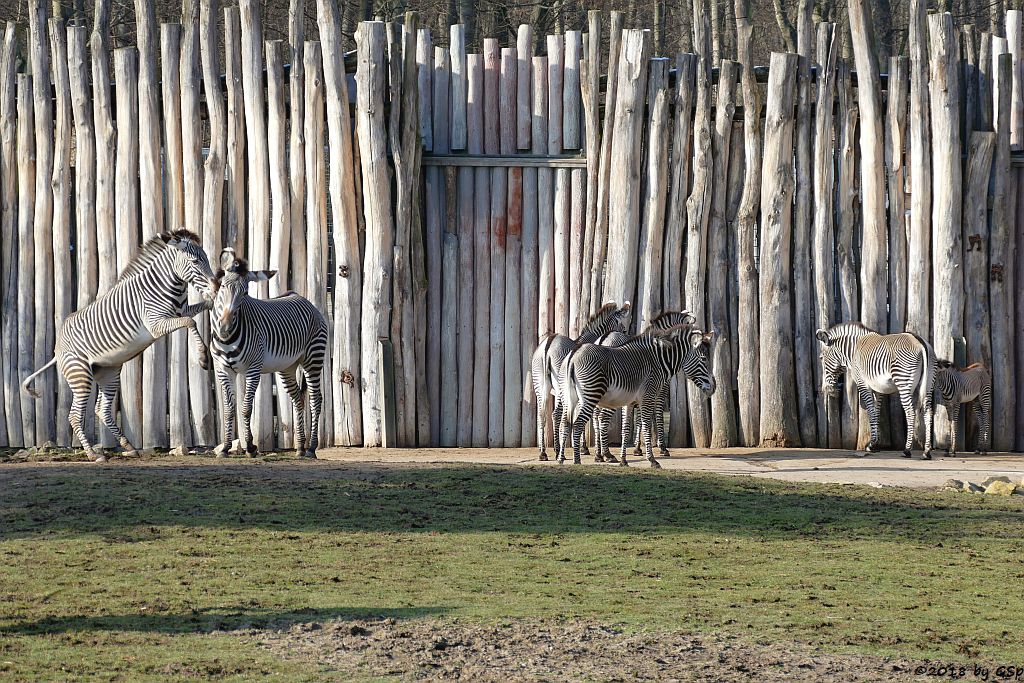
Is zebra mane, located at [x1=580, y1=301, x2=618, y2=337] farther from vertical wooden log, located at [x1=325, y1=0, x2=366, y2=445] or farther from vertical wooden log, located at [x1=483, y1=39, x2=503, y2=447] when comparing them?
vertical wooden log, located at [x1=325, y1=0, x2=366, y2=445]

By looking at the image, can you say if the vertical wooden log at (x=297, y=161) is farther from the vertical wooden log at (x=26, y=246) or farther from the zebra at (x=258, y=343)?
the vertical wooden log at (x=26, y=246)

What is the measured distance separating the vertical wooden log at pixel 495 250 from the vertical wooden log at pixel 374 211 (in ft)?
3.95

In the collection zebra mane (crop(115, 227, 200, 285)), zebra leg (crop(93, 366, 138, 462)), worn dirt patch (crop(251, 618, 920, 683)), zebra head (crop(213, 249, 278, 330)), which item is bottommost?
worn dirt patch (crop(251, 618, 920, 683))

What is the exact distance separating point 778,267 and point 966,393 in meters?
2.35

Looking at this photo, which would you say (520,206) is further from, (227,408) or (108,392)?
(108,392)

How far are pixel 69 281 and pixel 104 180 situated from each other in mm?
1195

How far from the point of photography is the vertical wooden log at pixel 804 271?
1533cm

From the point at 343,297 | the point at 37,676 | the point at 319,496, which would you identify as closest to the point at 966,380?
the point at 343,297

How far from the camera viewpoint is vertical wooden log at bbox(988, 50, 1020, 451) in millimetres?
15344

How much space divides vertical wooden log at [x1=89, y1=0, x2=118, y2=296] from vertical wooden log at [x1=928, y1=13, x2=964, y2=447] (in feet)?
29.3

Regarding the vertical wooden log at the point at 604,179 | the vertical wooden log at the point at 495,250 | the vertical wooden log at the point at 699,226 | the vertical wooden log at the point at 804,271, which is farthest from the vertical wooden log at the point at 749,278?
the vertical wooden log at the point at 495,250

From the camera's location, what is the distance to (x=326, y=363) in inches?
606

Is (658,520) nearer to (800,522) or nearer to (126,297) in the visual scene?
(800,522)

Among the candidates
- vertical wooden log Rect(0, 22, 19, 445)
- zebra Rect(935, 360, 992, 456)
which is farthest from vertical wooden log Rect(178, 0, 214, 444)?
zebra Rect(935, 360, 992, 456)
